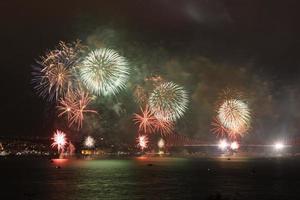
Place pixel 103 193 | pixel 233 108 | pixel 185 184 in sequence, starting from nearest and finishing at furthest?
pixel 103 193 → pixel 185 184 → pixel 233 108

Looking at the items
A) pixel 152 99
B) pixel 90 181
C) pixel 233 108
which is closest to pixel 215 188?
pixel 90 181

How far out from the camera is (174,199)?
8112 centimetres

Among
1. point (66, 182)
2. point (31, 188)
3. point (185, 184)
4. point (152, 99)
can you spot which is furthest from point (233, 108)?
point (31, 188)

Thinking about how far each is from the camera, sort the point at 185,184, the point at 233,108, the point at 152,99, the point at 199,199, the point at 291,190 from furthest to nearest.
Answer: the point at 233,108, the point at 152,99, the point at 185,184, the point at 291,190, the point at 199,199

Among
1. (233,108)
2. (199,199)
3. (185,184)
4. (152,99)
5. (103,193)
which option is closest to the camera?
(199,199)

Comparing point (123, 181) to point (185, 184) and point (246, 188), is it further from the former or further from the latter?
point (246, 188)

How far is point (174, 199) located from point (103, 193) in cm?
1428

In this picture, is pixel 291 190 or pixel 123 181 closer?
pixel 291 190

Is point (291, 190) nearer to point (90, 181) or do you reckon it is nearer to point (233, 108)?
point (90, 181)

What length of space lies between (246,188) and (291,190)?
28.1 feet

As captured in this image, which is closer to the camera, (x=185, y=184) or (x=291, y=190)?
(x=291, y=190)

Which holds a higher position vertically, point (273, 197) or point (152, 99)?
point (152, 99)

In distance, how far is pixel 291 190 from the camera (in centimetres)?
9725

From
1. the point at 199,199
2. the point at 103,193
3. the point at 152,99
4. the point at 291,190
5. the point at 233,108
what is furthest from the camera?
the point at 233,108
